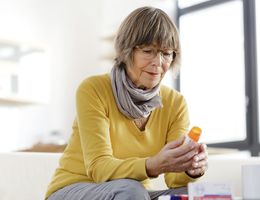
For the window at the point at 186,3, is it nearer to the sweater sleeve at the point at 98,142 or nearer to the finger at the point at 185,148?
the sweater sleeve at the point at 98,142

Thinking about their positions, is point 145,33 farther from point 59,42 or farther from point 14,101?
point 59,42

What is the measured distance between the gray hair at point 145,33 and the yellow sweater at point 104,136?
12cm

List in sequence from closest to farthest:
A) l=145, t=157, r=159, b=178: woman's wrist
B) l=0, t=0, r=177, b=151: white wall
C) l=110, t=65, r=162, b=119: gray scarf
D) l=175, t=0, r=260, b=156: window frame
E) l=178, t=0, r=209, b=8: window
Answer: l=145, t=157, r=159, b=178: woman's wrist, l=110, t=65, r=162, b=119: gray scarf, l=175, t=0, r=260, b=156: window frame, l=0, t=0, r=177, b=151: white wall, l=178, t=0, r=209, b=8: window

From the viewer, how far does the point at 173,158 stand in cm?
140

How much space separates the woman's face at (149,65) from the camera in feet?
5.41

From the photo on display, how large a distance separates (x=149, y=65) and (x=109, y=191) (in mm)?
426

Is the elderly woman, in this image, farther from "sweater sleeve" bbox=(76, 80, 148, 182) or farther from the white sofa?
the white sofa

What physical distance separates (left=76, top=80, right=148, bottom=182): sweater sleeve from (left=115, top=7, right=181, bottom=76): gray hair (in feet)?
0.47

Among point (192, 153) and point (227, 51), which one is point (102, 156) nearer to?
point (192, 153)

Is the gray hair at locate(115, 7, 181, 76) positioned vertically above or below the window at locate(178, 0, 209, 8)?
below

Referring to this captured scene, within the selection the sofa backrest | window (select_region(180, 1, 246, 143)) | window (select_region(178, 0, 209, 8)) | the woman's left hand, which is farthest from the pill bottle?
window (select_region(178, 0, 209, 8))

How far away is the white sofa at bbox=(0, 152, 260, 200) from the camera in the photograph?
214 centimetres

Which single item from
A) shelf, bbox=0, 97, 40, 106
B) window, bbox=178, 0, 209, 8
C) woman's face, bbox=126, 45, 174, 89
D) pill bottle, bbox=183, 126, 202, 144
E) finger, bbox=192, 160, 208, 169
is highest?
window, bbox=178, 0, 209, 8

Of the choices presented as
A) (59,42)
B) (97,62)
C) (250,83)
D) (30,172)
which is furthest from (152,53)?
(97,62)
